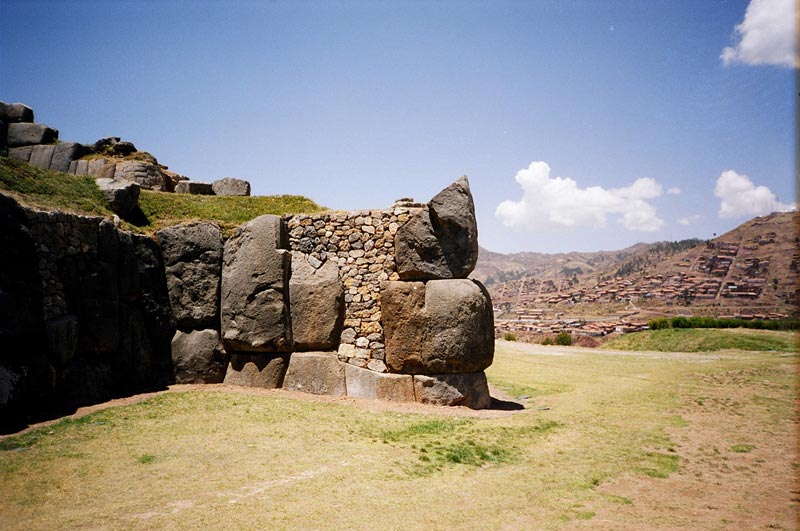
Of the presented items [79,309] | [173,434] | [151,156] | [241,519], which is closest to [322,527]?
[241,519]

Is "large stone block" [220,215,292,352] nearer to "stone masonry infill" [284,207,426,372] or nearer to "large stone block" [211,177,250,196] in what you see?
"stone masonry infill" [284,207,426,372]

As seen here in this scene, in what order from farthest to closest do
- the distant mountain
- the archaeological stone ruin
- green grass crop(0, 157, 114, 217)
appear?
the distant mountain, green grass crop(0, 157, 114, 217), the archaeological stone ruin

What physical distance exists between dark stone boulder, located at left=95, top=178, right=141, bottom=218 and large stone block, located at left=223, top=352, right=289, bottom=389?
6.11 m

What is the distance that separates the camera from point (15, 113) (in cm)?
2378

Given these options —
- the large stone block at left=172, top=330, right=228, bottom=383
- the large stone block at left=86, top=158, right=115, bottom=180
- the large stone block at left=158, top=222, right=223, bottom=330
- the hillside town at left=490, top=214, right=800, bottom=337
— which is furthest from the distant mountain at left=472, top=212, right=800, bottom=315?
the large stone block at left=86, top=158, right=115, bottom=180

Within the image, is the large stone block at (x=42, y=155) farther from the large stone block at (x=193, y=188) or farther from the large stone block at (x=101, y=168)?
the large stone block at (x=193, y=188)

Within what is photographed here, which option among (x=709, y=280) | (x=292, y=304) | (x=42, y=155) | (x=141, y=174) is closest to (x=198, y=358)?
(x=292, y=304)

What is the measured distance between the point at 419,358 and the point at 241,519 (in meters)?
7.54

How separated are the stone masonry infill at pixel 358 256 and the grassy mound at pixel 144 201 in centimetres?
283

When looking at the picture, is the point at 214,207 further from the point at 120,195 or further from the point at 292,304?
the point at 292,304

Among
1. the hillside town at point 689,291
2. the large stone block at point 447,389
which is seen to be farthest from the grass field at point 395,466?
the hillside town at point 689,291

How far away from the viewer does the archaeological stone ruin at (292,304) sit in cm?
1212

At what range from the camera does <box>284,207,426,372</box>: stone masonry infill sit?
13602 mm

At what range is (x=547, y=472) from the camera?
319 inches
